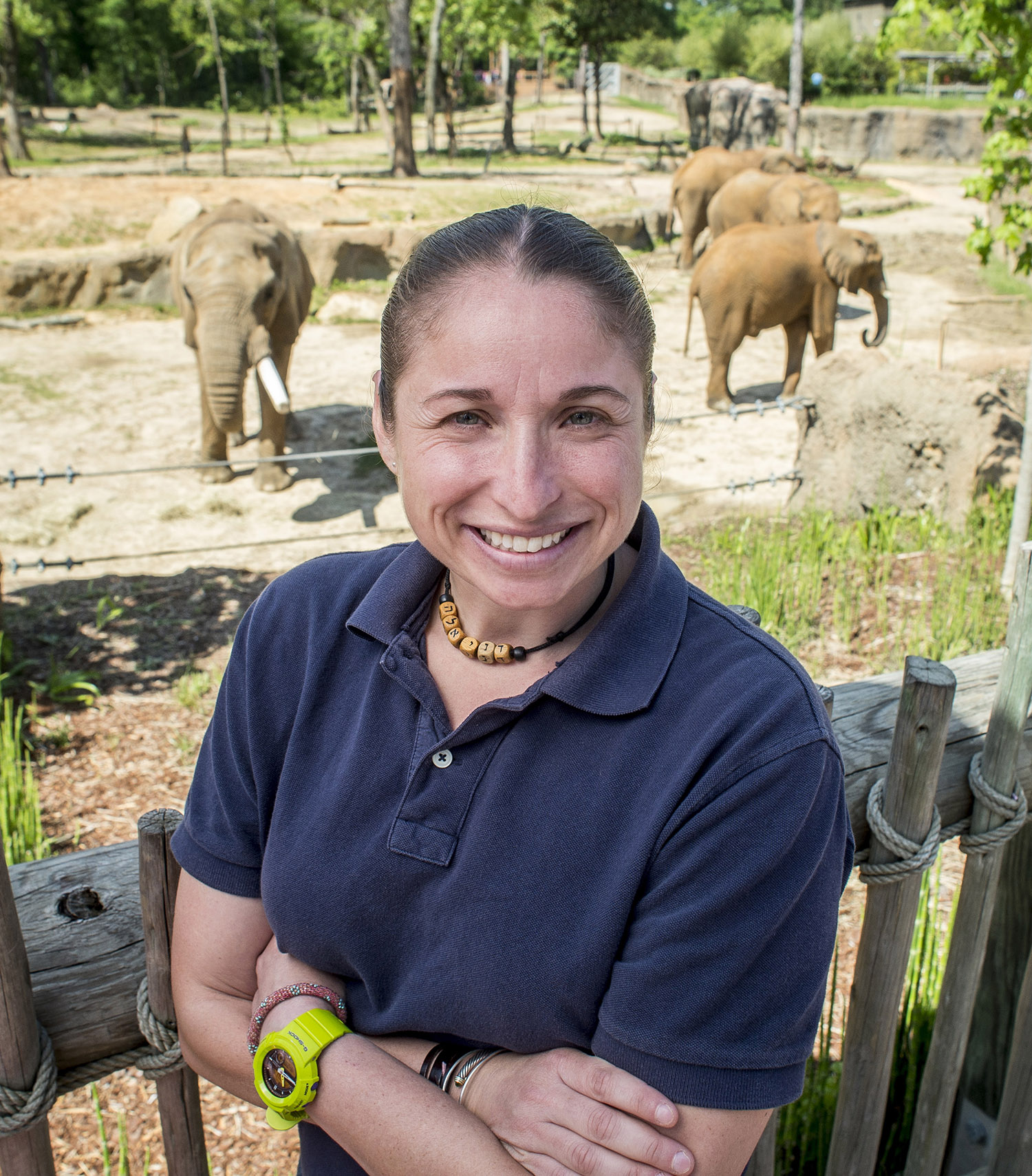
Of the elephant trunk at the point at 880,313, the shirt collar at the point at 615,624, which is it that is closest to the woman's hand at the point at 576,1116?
the shirt collar at the point at 615,624

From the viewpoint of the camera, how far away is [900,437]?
639 centimetres

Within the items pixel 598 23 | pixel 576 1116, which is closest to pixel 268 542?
pixel 576 1116

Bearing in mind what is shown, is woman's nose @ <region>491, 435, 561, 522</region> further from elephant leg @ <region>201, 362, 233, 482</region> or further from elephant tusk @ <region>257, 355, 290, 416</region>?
elephant leg @ <region>201, 362, 233, 482</region>

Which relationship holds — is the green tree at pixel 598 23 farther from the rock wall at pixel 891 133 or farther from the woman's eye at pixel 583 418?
the woman's eye at pixel 583 418

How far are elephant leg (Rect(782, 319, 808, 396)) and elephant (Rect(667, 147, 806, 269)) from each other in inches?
262

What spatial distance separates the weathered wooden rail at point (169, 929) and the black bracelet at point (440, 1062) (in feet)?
1.54

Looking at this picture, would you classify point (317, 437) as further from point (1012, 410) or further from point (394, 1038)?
point (394, 1038)

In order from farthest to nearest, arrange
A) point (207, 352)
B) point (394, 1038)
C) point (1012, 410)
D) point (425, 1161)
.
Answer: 1. point (207, 352)
2. point (1012, 410)
3. point (394, 1038)
4. point (425, 1161)

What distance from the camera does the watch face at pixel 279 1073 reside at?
4.37 feet

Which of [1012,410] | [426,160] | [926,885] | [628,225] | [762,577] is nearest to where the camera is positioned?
[926,885]

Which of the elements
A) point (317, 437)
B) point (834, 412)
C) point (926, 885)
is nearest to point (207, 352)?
point (317, 437)

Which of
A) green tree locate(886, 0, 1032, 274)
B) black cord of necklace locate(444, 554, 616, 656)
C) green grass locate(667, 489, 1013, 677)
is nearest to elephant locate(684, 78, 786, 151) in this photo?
green tree locate(886, 0, 1032, 274)

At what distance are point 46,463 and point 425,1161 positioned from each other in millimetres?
8597

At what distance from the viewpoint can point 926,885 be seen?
9.04 ft
